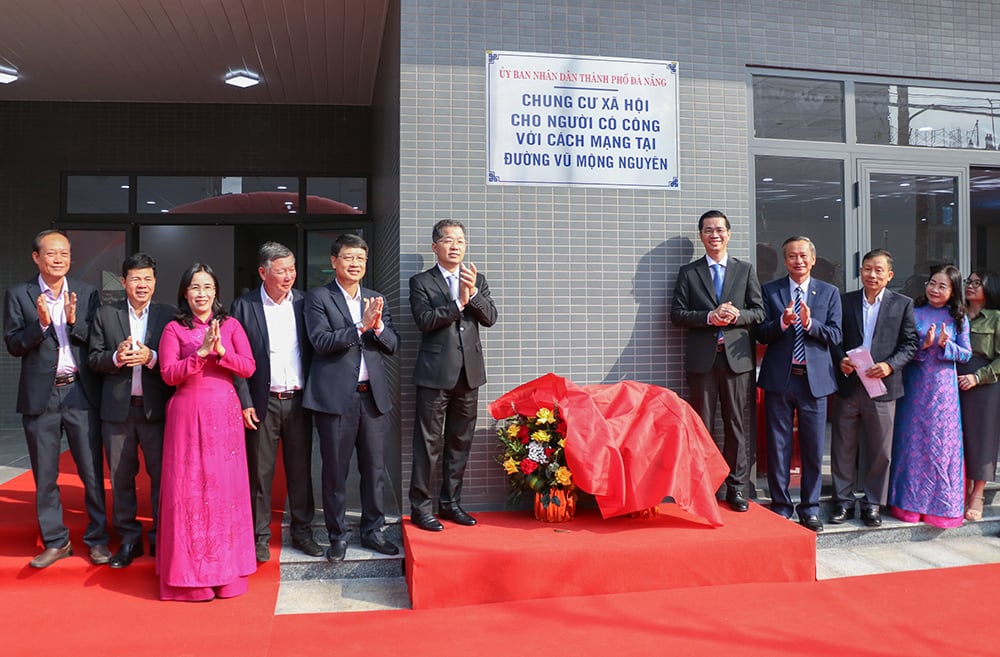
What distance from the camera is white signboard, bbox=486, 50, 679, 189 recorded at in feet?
12.5

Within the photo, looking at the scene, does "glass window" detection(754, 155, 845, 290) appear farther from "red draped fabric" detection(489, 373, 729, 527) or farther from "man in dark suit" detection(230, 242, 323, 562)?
"man in dark suit" detection(230, 242, 323, 562)

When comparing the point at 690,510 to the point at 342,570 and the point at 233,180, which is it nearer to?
the point at 342,570

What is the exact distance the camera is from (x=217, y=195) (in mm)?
6785

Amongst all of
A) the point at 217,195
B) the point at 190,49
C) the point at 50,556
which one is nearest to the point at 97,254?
the point at 217,195

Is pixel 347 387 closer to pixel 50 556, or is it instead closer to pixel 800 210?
pixel 50 556

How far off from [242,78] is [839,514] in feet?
17.9

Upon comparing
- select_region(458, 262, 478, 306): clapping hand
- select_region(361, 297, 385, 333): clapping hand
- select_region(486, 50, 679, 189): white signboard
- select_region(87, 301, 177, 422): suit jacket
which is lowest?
select_region(87, 301, 177, 422): suit jacket

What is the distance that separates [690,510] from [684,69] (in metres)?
2.41

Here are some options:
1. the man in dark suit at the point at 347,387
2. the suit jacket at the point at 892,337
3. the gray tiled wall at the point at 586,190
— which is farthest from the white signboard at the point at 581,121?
the suit jacket at the point at 892,337

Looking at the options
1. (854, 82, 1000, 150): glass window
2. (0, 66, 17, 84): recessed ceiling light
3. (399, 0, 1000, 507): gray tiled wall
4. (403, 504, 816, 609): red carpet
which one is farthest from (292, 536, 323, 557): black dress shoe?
(0, 66, 17, 84): recessed ceiling light

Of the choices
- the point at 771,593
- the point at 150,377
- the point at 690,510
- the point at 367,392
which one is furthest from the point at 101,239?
the point at 771,593

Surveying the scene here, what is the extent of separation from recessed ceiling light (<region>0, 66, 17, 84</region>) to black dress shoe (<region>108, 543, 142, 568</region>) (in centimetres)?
455

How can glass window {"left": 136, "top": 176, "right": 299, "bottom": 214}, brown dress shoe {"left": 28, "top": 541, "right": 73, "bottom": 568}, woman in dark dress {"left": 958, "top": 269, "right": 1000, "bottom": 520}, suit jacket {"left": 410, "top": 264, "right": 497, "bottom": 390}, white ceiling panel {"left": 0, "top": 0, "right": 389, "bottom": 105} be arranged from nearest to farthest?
brown dress shoe {"left": 28, "top": 541, "right": 73, "bottom": 568} < suit jacket {"left": 410, "top": 264, "right": 497, "bottom": 390} < woman in dark dress {"left": 958, "top": 269, "right": 1000, "bottom": 520} < white ceiling panel {"left": 0, "top": 0, "right": 389, "bottom": 105} < glass window {"left": 136, "top": 176, "right": 299, "bottom": 214}

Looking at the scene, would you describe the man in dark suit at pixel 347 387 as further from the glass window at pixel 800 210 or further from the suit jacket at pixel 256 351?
the glass window at pixel 800 210
